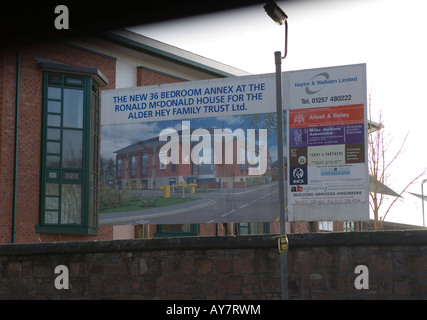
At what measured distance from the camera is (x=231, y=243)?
13.2m

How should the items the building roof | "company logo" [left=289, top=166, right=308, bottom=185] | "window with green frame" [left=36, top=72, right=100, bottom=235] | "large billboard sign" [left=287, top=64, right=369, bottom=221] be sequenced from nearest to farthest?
"large billboard sign" [left=287, top=64, right=369, bottom=221] → "company logo" [left=289, top=166, right=308, bottom=185] → "window with green frame" [left=36, top=72, right=100, bottom=235] → the building roof

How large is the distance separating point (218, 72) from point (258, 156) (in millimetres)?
11757

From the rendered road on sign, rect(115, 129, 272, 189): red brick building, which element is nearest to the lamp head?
rect(115, 129, 272, 189): red brick building

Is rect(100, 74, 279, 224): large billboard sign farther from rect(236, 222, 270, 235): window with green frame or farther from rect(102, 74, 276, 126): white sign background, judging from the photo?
rect(236, 222, 270, 235): window with green frame

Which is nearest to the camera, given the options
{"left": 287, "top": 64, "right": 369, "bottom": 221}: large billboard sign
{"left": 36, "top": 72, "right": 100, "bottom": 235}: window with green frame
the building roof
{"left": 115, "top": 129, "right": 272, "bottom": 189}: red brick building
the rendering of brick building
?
{"left": 287, "top": 64, "right": 369, "bottom": 221}: large billboard sign

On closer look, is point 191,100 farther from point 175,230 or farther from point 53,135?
point 175,230

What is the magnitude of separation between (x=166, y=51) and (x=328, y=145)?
36.6 ft

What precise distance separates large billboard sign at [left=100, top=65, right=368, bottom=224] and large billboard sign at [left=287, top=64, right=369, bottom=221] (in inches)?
1.0

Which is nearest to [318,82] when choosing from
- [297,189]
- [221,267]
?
[297,189]

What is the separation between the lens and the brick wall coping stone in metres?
12.1

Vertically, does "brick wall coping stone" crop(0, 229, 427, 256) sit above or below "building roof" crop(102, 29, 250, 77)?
below

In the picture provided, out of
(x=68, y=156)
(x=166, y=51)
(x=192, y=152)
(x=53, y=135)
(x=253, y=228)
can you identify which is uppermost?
(x=166, y=51)

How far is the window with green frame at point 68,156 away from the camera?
20984 millimetres
